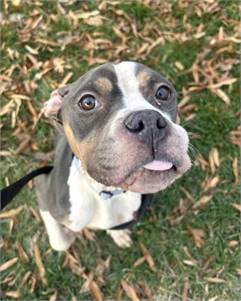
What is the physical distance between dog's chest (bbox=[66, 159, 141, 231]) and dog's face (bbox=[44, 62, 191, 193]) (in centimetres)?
43

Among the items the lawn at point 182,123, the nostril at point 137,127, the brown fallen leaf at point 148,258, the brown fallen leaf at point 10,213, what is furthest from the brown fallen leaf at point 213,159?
the nostril at point 137,127

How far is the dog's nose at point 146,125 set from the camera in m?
2.45

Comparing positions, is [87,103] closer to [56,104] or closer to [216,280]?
[56,104]

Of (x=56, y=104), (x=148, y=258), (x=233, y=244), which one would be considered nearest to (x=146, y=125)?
(x=56, y=104)

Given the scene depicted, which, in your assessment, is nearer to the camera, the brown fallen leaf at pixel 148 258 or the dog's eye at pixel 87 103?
the dog's eye at pixel 87 103

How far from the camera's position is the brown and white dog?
8.14ft

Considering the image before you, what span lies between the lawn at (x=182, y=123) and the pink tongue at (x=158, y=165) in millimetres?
1370

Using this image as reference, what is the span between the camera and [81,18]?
5.12 metres

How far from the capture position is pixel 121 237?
13.9 ft

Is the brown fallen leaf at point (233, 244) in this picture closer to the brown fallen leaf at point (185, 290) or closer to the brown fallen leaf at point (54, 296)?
the brown fallen leaf at point (185, 290)

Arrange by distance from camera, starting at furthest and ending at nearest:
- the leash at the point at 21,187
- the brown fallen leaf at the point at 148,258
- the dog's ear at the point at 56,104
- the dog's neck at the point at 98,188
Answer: the brown fallen leaf at the point at 148,258
the leash at the point at 21,187
the dog's neck at the point at 98,188
the dog's ear at the point at 56,104

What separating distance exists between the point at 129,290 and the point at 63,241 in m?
0.70

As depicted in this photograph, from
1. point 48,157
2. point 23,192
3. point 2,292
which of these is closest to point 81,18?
point 48,157

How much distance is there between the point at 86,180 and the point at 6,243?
142cm
